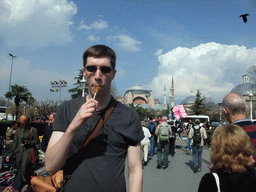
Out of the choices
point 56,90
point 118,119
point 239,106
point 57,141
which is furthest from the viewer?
point 56,90

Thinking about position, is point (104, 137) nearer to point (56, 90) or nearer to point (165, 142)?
point (165, 142)

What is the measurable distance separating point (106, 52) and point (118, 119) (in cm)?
51

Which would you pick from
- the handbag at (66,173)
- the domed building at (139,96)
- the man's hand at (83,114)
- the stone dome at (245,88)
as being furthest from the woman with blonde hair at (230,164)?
the domed building at (139,96)

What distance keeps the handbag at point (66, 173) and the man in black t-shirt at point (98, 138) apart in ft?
0.09

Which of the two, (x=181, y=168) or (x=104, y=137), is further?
(x=181, y=168)

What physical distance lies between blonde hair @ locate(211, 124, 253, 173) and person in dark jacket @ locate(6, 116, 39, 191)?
15.0ft

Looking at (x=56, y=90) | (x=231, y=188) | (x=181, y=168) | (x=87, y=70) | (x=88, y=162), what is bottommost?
(x=181, y=168)

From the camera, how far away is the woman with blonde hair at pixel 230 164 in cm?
188

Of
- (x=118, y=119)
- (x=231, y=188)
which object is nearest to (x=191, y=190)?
(x=231, y=188)

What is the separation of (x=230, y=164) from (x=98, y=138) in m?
1.21

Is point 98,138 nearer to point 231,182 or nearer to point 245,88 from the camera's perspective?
point 231,182

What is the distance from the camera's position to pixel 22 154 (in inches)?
209

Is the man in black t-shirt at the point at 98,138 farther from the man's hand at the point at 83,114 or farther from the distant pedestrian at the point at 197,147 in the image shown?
the distant pedestrian at the point at 197,147

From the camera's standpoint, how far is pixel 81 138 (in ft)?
5.07
